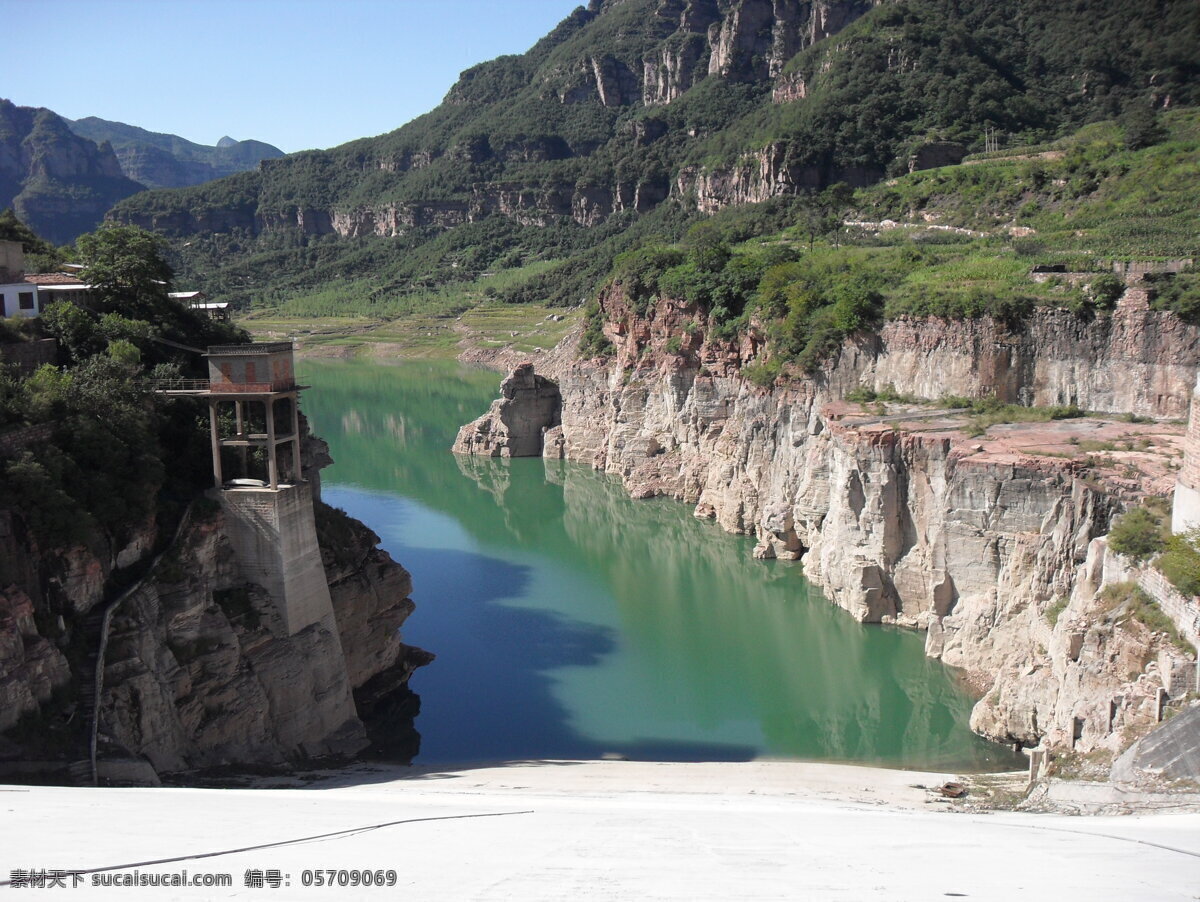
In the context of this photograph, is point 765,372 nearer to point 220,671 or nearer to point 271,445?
point 271,445

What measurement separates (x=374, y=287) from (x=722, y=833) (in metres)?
114

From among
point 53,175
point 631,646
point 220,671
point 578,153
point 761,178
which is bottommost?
point 631,646

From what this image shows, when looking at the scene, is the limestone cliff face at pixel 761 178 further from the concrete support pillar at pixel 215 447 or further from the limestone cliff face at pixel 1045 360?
the concrete support pillar at pixel 215 447

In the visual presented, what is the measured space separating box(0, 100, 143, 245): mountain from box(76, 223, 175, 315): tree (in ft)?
506

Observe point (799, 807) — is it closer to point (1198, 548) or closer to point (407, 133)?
point (1198, 548)

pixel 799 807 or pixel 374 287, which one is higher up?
A: pixel 374 287

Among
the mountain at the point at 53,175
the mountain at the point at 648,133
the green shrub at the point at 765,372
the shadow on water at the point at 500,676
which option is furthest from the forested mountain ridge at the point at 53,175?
the shadow on water at the point at 500,676

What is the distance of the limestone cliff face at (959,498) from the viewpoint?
17.6 metres

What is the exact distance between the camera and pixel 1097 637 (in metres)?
16.3

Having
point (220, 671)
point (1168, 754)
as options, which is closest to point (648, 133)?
point (220, 671)

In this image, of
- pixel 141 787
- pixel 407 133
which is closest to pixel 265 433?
pixel 141 787

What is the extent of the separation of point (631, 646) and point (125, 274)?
14505 millimetres

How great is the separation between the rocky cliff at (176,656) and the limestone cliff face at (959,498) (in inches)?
501

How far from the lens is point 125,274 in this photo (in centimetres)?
2102
